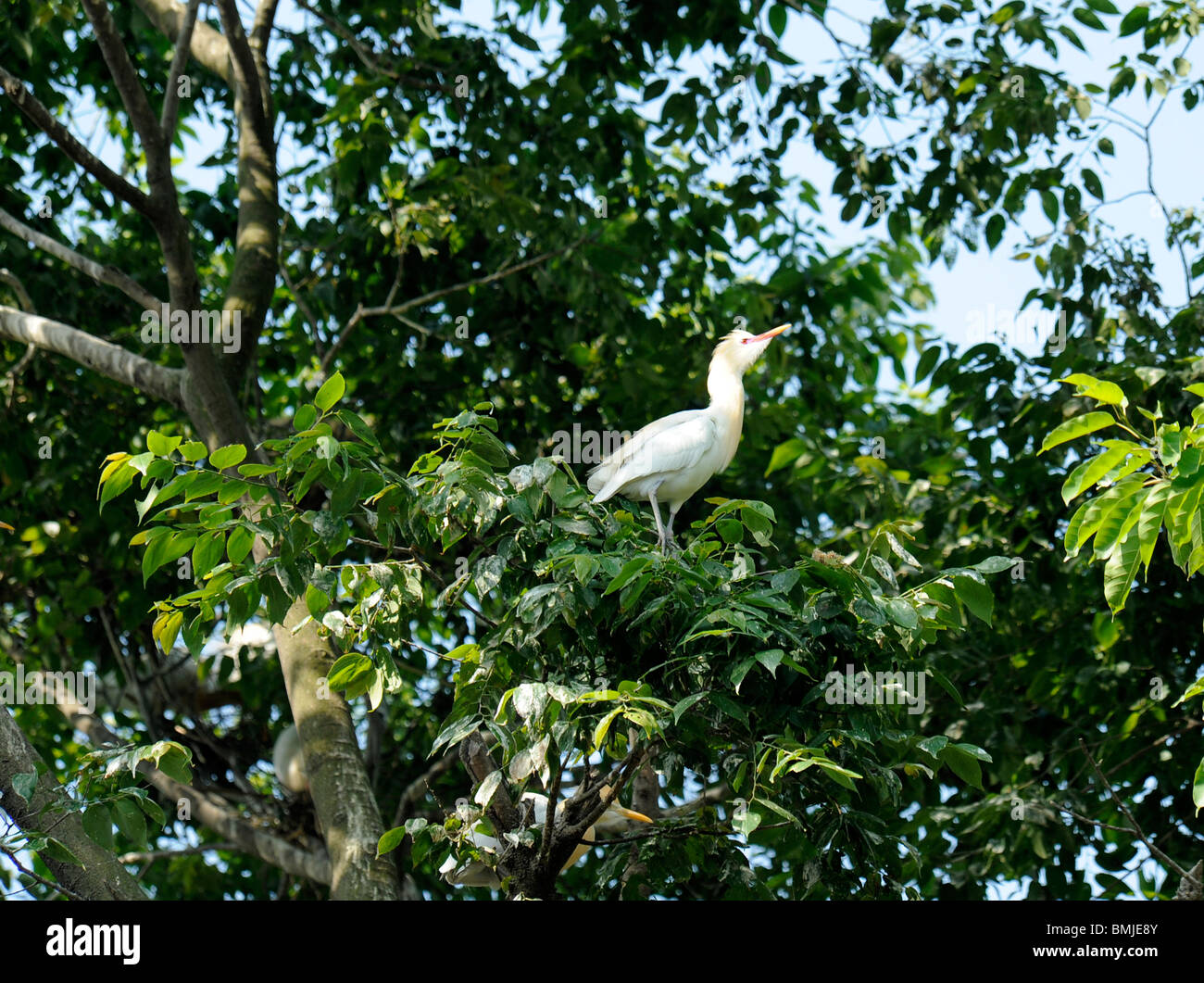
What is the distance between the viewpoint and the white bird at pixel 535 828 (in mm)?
4254

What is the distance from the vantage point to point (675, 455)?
5148mm

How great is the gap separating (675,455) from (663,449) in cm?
5

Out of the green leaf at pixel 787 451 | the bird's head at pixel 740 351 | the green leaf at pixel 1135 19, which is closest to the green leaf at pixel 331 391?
the bird's head at pixel 740 351

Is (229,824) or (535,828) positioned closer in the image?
(535,828)

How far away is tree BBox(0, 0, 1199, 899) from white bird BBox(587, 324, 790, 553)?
17.3 inches

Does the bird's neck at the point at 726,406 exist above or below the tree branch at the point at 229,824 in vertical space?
above

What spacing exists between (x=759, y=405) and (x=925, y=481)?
121 centimetres

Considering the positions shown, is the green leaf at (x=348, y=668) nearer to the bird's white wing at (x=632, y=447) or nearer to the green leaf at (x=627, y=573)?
the green leaf at (x=627, y=573)

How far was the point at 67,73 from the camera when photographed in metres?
8.78

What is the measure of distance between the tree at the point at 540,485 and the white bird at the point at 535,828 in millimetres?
100

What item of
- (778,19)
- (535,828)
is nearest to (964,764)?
(535,828)

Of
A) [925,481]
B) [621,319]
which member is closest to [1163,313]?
[925,481]

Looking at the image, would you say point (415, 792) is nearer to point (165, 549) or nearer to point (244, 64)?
point (165, 549)

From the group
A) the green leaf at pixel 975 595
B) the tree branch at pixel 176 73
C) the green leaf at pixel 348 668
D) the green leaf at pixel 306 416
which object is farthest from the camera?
the tree branch at pixel 176 73
